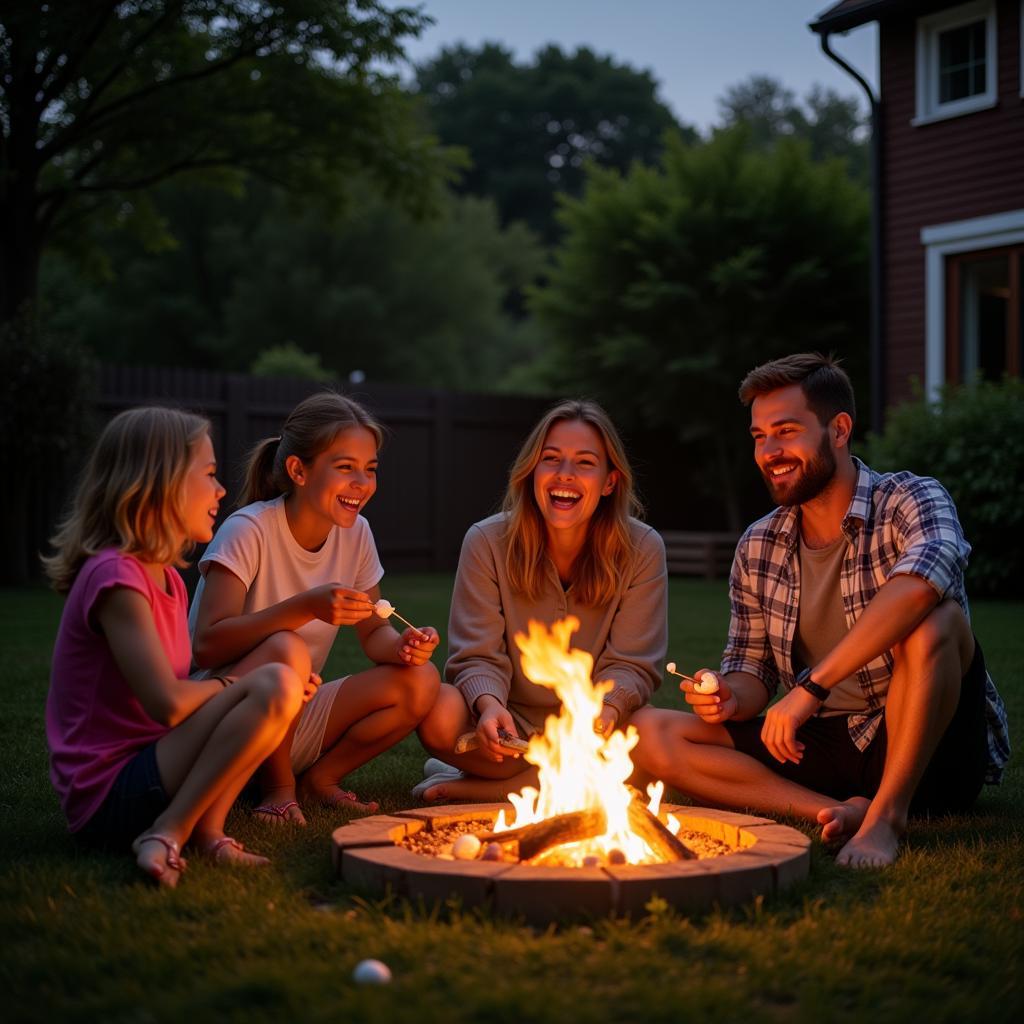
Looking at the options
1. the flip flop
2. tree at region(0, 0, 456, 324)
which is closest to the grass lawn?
the flip flop

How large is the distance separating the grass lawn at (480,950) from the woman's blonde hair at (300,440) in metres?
1.27

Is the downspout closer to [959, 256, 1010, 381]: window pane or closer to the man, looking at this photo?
[959, 256, 1010, 381]: window pane

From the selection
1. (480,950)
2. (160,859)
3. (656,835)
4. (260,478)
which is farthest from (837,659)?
(260,478)

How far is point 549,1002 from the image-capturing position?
2299 millimetres

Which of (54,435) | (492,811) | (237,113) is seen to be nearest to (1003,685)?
(492,811)

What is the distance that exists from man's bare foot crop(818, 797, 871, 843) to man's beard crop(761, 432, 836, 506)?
939mm

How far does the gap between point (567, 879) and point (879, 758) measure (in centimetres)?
142

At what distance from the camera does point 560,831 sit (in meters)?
3.10

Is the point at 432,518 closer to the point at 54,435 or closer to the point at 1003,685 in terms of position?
the point at 54,435

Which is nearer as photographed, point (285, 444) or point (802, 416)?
point (802, 416)

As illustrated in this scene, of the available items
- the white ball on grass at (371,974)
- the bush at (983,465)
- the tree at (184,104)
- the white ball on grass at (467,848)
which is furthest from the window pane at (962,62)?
the white ball on grass at (371,974)

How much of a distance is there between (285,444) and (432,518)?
12.6 m

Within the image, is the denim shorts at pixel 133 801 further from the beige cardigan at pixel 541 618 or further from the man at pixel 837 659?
the man at pixel 837 659

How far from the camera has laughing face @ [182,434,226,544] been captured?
3330 mm
